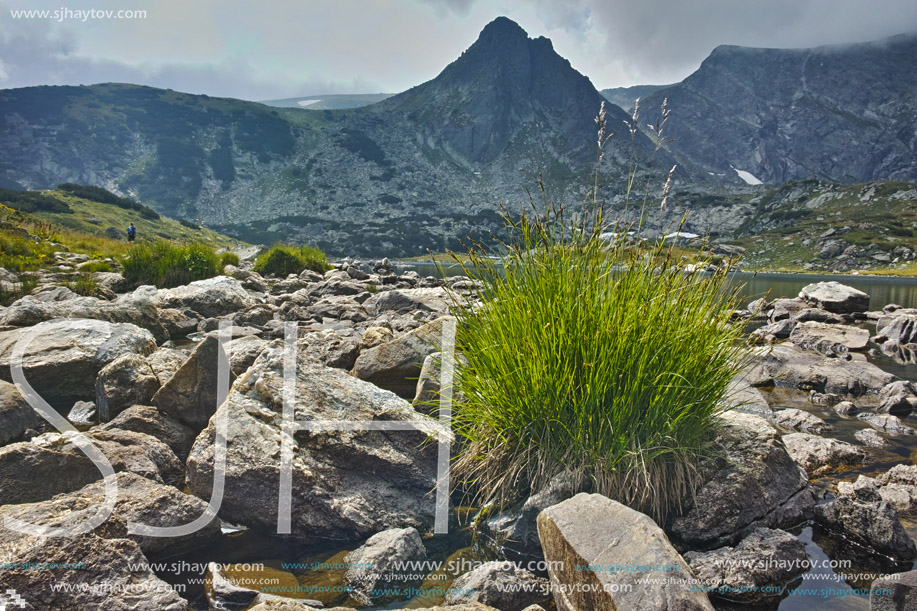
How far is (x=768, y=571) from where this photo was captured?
3219 mm

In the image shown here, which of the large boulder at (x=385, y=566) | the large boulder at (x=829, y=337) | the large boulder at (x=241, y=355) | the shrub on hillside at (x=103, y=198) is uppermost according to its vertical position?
the shrub on hillside at (x=103, y=198)

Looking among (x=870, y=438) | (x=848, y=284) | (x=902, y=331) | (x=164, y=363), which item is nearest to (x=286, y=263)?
(x=164, y=363)

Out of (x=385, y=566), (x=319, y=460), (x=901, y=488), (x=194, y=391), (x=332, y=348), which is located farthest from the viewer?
(x=332, y=348)

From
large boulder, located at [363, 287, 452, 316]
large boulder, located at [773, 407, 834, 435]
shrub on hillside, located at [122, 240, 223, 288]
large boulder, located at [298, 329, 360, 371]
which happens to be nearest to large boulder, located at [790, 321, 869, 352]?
large boulder, located at [773, 407, 834, 435]

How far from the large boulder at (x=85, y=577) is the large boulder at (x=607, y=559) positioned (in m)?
2.31

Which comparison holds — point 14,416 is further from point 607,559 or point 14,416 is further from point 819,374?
point 819,374

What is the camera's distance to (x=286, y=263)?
2588cm

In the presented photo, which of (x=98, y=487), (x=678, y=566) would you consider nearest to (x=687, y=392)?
(x=678, y=566)

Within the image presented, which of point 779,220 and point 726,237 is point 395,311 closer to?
point 726,237

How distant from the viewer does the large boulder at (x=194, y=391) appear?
16.8 ft

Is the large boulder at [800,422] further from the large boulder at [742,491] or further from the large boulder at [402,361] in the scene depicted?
the large boulder at [402,361]

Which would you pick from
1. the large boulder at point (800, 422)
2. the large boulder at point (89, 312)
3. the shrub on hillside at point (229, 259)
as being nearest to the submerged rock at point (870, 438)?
the large boulder at point (800, 422)

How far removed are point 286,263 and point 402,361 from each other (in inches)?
872

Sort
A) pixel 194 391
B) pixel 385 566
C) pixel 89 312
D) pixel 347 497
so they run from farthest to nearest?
pixel 89 312
pixel 194 391
pixel 347 497
pixel 385 566
